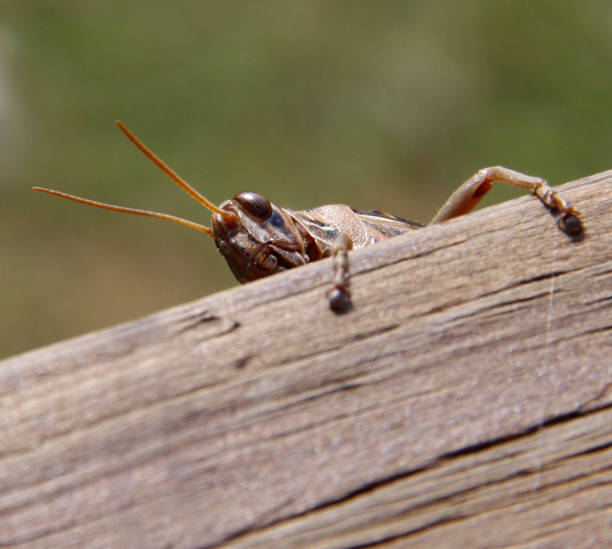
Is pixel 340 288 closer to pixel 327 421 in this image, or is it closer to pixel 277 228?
pixel 327 421

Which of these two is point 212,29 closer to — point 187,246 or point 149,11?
point 149,11

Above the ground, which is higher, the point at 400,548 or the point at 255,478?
the point at 255,478

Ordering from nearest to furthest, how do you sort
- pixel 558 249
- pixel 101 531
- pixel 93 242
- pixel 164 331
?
pixel 101 531 → pixel 164 331 → pixel 558 249 → pixel 93 242

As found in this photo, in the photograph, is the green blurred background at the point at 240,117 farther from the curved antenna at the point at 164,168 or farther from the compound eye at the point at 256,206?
the curved antenna at the point at 164,168

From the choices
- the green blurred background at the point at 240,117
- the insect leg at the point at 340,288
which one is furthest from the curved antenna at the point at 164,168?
the green blurred background at the point at 240,117

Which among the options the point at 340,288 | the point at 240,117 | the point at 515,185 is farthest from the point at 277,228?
the point at 240,117

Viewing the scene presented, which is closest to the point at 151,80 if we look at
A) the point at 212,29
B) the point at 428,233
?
the point at 212,29

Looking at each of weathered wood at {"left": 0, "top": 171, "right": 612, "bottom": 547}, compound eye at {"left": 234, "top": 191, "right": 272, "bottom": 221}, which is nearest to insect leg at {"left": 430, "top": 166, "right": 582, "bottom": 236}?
weathered wood at {"left": 0, "top": 171, "right": 612, "bottom": 547}
